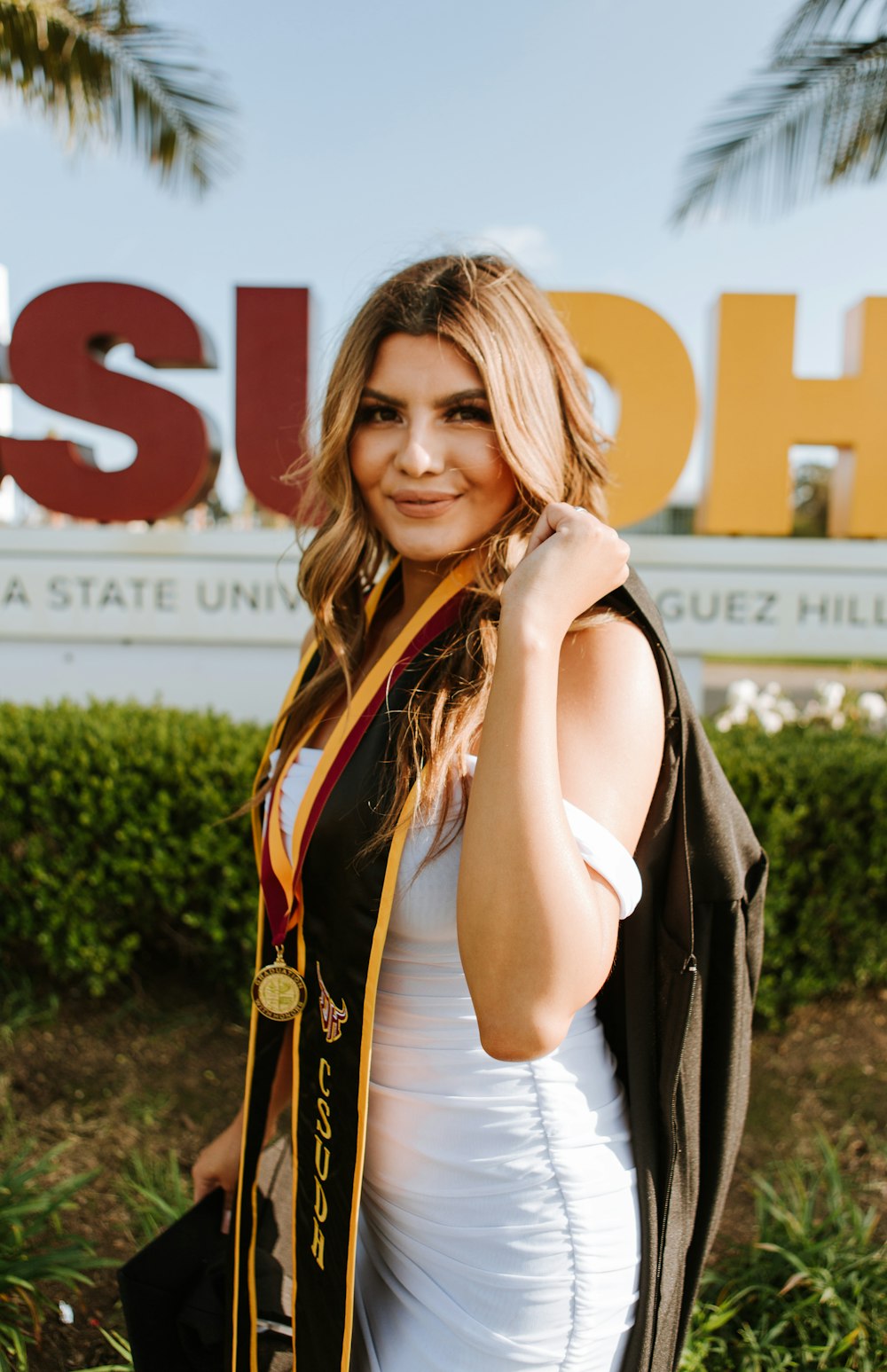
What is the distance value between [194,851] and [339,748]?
2.43 meters

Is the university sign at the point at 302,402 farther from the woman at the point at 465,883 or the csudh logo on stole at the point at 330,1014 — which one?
the csudh logo on stole at the point at 330,1014

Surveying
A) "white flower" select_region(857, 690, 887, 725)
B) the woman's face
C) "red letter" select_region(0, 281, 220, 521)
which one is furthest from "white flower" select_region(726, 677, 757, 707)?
the woman's face

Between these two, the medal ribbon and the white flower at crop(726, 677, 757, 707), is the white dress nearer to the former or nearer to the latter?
the medal ribbon

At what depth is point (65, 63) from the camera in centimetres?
629

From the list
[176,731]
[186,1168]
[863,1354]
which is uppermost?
[176,731]

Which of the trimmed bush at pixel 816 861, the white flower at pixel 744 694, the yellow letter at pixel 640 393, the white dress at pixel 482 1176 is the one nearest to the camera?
the white dress at pixel 482 1176

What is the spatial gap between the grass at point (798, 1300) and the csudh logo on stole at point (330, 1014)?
148 centimetres

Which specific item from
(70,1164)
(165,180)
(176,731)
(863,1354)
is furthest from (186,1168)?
(165,180)

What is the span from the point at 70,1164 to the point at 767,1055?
2606 mm

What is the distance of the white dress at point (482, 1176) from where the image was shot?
1.32 metres

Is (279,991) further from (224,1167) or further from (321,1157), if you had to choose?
(224,1167)

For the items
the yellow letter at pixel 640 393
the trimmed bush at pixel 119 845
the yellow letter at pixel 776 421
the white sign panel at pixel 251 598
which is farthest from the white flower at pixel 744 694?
the trimmed bush at pixel 119 845

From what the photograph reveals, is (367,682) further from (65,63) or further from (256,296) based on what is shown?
(65,63)

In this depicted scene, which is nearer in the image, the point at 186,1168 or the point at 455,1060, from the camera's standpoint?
the point at 455,1060
